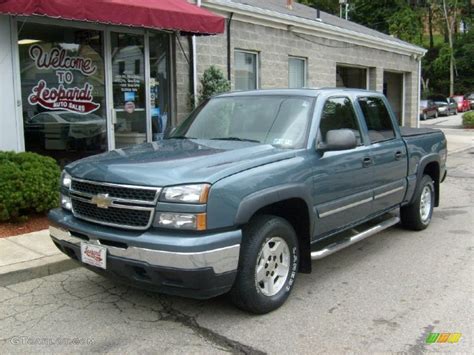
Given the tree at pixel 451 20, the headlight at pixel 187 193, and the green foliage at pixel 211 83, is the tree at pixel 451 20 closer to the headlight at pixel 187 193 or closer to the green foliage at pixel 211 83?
the green foliage at pixel 211 83

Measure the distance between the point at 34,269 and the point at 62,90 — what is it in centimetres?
427

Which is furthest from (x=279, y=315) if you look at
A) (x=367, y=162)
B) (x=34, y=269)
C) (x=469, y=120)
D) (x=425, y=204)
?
(x=469, y=120)

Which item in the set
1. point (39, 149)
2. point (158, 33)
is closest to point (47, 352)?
point (39, 149)

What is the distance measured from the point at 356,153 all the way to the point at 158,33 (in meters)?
6.22

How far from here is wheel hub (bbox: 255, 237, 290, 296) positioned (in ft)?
13.7

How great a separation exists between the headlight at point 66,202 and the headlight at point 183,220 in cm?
113

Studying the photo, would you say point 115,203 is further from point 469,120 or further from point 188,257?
point 469,120

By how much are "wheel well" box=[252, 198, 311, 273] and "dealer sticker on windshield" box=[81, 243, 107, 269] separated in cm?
138

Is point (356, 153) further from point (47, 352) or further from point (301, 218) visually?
point (47, 352)

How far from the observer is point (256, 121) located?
5008 millimetres

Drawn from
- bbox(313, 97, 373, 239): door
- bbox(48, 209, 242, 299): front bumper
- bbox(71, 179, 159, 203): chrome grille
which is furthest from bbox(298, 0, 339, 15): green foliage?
bbox(48, 209, 242, 299): front bumper

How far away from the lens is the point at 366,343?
12.3 ft

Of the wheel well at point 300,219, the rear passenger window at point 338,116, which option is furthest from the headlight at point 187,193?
the rear passenger window at point 338,116

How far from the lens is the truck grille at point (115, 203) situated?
3.78 metres
